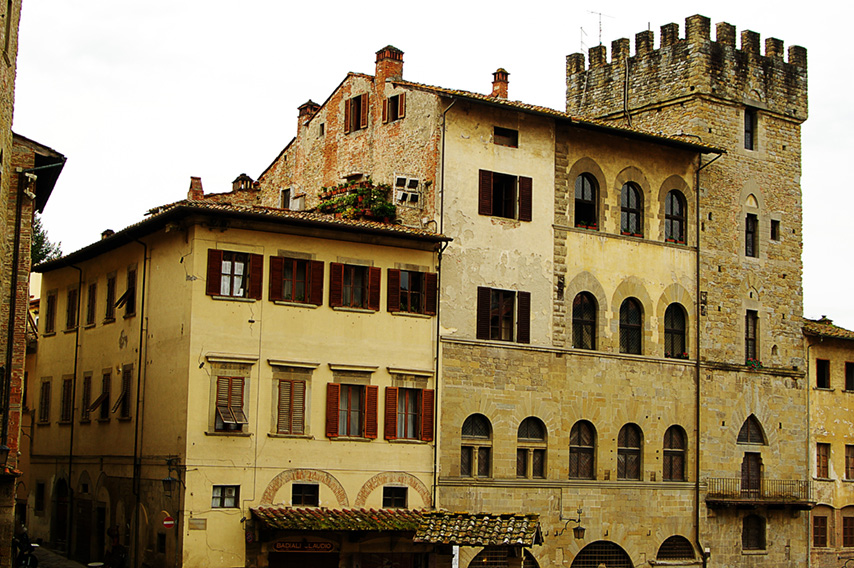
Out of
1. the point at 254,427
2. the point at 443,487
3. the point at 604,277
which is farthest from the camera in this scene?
the point at 604,277

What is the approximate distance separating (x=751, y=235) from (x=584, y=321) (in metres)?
7.89

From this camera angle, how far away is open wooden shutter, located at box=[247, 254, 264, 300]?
31047 millimetres

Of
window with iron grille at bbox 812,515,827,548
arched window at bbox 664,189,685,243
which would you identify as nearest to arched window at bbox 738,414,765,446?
window with iron grille at bbox 812,515,827,548

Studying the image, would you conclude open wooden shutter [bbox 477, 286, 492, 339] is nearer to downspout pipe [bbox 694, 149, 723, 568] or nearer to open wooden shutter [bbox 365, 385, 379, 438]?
open wooden shutter [bbox 365, 385, 379, 438]

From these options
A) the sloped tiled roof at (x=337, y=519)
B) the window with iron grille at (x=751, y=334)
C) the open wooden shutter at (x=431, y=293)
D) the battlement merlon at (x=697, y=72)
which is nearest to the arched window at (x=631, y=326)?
the window with iron grille at (x=751, y=334)

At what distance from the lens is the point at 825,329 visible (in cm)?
4266

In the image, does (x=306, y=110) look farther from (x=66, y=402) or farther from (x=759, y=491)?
(x=759, y=491)

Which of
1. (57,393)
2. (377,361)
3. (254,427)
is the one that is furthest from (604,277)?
(57,393)

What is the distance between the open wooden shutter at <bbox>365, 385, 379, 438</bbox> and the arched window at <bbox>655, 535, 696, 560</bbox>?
10.5 meters

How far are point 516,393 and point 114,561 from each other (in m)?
11.6

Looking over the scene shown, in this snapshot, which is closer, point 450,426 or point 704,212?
point 450,426

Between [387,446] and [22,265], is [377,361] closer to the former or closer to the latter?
[387,446]

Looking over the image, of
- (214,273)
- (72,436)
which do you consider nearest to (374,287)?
(214,273)

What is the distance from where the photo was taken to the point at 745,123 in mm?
41438
